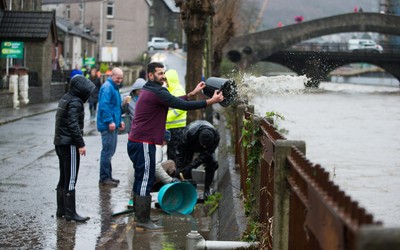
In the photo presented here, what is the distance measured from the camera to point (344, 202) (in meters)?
3.30

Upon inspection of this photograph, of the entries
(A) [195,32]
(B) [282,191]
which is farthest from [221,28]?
(B) [282,191]

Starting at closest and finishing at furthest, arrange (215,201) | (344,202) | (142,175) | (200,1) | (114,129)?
(344,202) → (142,175) → (215,201) → (114,129) → (200,1)

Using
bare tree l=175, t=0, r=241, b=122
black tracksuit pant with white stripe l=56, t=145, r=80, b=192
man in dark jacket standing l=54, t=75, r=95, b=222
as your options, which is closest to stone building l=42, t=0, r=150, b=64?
bare tree l=175, t=0, r=241, b=122

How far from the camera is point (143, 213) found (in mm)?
9344

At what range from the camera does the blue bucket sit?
10375 mm

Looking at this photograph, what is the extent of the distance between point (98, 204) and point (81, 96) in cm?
185

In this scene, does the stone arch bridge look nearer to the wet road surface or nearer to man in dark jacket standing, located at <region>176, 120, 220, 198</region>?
the wet road surface

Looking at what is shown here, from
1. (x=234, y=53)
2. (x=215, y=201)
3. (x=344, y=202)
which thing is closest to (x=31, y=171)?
(x=215, y=201)

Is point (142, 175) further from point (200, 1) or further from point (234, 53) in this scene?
point (234, 53)

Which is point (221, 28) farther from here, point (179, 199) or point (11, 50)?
point (179, 199)

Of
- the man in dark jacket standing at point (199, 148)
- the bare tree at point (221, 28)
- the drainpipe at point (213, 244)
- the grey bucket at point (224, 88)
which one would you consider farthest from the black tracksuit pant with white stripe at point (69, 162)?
the bare tree at point (221, 28)

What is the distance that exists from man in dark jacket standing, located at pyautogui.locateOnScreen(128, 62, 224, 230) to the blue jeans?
3316 millimetres

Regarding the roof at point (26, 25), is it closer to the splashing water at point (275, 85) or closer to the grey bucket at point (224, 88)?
the splashing water at point (275, 85)

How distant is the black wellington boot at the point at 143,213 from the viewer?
9.33 m
